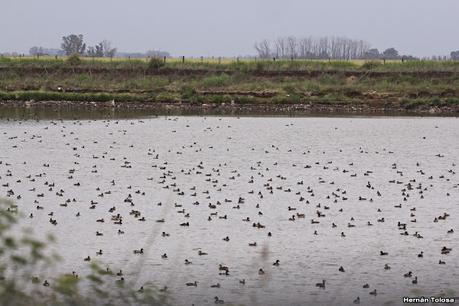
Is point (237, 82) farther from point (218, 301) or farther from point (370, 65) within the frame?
point (218, 301)

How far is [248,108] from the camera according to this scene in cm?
6988

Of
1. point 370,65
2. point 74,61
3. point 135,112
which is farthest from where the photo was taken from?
point 74,61

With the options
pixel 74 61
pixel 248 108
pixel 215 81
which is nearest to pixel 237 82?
pixel 215 81

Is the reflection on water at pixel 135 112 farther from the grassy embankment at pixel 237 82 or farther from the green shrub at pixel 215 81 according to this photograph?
the green shrub at pixel 215 81

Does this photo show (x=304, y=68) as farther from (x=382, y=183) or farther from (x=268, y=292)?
(x=268, y=292)

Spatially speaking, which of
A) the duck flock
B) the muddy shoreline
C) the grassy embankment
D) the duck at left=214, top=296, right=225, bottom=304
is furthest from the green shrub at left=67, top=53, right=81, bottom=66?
the duck at left=214, top=296, right=225, bottom=304

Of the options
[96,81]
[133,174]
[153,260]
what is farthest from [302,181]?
[96,81]

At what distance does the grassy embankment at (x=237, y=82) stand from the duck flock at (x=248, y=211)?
1236 inches

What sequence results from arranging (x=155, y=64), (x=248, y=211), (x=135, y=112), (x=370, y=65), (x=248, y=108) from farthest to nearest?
(x=370, y=65) < (x=155, y=64) < (x=248, y=108) < (x=135, y=112) < (x=248, y=211)

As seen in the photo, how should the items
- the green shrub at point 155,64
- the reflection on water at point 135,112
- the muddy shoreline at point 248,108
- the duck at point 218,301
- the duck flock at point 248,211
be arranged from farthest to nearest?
the green shrub at point 155,64 → the muddy shoreline at point 248,108 → the reflection on water at point 135,112 → the duck flock at point 248,211 → the duck at point 218,301

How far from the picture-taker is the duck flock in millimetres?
14648

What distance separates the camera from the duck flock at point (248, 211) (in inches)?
577

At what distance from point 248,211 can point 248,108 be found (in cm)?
4858

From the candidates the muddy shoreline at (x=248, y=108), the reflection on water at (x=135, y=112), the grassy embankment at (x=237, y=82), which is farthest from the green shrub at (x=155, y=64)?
the reflection on water at (x=135, y=112)
